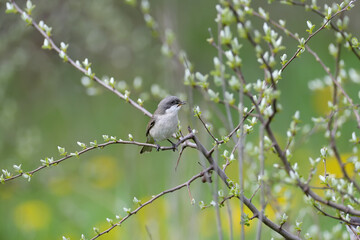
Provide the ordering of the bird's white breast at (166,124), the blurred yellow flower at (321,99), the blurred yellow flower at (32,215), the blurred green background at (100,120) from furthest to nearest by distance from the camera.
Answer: the blurred yellow flower at (321,99), the blurred yellow flower at (32,215), the blurred green background at (100,120), the bird's white breast at (166,124)

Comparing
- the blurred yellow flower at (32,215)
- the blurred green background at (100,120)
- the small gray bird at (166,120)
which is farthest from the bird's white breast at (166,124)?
the blurred yellow flower at (32,215)

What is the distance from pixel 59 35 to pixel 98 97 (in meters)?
1.13

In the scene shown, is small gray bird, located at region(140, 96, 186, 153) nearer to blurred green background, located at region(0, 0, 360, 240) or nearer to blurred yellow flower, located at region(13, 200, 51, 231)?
blurred green background, located at region(0, 0, 360, 240)

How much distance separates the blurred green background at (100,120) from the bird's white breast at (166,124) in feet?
0.55

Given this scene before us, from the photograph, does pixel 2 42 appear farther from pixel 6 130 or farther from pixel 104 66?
pixel 104 66

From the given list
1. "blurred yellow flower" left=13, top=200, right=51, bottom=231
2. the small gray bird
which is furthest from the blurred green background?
the small gray bird

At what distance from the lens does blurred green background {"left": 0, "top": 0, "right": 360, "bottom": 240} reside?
4520 millimetres

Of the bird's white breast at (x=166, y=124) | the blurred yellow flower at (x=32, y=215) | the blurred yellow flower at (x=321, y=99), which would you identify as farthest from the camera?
the blurred yellow flower at (x=321, y=99)

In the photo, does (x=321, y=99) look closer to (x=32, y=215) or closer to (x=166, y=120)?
(x=166, y=120)

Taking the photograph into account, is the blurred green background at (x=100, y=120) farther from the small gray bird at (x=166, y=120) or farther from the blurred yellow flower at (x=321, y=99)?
the small gray bird at (x=166, y=120)

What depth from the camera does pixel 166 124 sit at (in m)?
3.42

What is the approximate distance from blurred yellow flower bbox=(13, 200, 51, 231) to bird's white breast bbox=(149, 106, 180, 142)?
1.94 m

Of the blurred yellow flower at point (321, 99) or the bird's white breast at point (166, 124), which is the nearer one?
the bird's white breast at point (166, 124)

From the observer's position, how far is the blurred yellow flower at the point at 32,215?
495 centimetres
